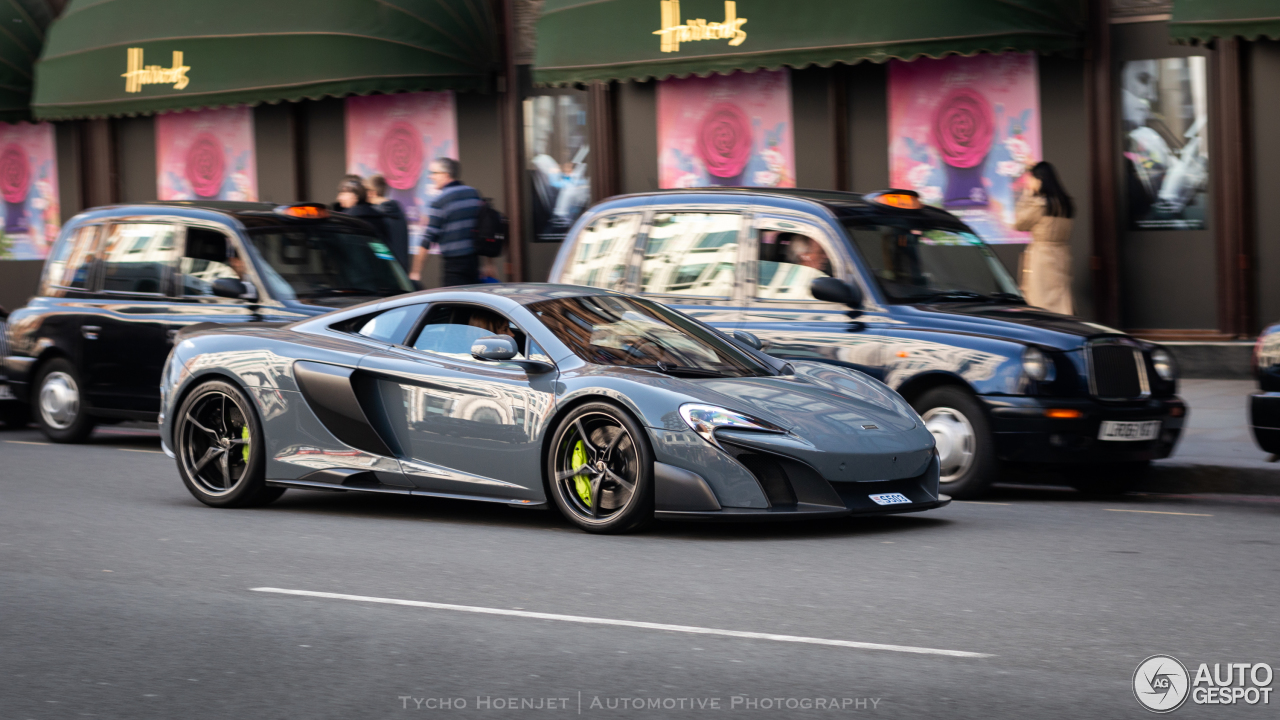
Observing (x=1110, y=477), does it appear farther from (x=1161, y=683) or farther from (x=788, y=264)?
(x=1161, y=683)

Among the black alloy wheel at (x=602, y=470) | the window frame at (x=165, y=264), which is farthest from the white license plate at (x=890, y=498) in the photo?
the window frame at (x=165, y=264)

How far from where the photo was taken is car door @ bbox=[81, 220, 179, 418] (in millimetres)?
11875

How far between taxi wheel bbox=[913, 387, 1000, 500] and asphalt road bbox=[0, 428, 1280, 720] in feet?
1.07

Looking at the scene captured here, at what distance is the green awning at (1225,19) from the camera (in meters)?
13.1

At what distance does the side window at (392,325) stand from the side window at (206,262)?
11.9 feet

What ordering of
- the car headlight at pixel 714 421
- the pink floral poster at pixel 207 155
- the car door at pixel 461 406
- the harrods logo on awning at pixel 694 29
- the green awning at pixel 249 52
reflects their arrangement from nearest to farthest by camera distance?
the car headlight at pixel 714 421
the car door at pixel 461 406
the harrods logo on awning at pixel 694 29
the green awning at pixel 249 52
the pink floral poster at pixel 207 155

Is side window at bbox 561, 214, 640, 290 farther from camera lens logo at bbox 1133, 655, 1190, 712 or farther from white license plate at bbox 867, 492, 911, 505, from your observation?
camera lens logo at bbox 1133, 655, 1190, 712

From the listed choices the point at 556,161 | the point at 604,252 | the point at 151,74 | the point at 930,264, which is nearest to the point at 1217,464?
the point at 930,264

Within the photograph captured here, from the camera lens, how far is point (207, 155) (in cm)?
2181

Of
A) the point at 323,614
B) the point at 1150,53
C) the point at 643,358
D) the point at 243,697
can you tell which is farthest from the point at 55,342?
the point at 1150,53

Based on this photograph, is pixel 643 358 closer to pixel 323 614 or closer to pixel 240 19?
pixel 323 614

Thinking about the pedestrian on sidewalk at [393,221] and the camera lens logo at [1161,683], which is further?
the pedestrian on sidewalk at [393,221]

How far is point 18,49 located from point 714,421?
1886cm

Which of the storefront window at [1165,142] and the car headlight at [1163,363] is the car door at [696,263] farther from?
the storefront window at [1165,142]
